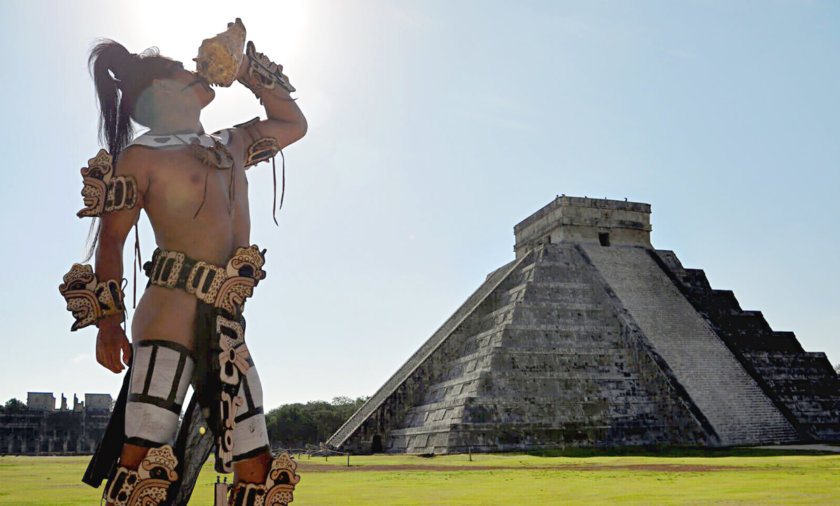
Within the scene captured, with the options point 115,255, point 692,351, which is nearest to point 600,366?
point 692,351

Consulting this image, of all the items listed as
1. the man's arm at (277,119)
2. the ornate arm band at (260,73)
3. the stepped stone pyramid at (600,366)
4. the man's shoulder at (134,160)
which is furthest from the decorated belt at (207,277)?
the stepped stone pyramid at (600,366)

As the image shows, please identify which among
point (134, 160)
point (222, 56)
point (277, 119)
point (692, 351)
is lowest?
point (134, 160)

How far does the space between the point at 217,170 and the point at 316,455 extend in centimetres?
2448

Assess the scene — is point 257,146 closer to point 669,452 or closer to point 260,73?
point 260,73

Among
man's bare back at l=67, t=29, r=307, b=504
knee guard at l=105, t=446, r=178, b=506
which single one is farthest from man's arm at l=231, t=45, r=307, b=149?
knee guard at l=105, t=446, r=178, b=506

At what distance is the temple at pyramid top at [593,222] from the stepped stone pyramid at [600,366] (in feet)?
0.18

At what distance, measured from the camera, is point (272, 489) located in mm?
3697

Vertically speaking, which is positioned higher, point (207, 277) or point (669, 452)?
point (207, 277)

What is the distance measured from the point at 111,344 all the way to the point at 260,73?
1.88 meters

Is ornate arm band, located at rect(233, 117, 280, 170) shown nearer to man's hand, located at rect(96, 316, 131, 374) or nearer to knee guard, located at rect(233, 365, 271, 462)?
man's hand, located at rect(96, 316, 131, 374)

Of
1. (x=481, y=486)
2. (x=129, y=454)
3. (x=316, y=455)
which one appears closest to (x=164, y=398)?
(x=129, y=454)

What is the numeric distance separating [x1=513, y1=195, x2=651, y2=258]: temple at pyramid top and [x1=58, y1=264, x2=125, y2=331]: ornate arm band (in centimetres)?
2905

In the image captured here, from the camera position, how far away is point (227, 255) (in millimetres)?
3982

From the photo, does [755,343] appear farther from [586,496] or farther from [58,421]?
[58,421]
